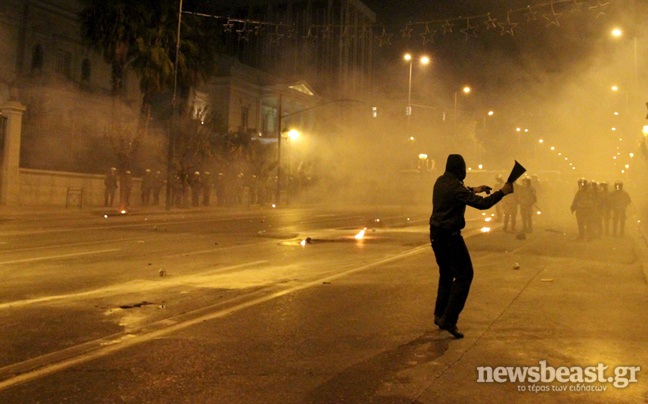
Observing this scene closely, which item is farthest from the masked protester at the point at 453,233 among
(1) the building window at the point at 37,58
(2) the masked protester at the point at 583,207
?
(1) the building window at the point at 37,58

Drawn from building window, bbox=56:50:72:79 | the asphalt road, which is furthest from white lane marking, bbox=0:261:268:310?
building window, bbox=56:50:72:79

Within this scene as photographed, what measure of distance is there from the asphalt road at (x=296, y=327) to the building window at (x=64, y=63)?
3169cm

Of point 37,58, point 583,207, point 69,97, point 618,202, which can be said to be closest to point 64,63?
point 37,58

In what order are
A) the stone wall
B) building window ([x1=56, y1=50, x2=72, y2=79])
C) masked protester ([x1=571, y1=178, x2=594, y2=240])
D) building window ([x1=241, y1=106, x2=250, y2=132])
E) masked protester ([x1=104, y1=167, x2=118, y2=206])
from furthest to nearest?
building window ([x1=241, y1=106, x2=250, y2=132])
building window ([x1=56, y1=50, x2=72, y2=79])
masked protester ([x1=104, y1=167, x2=118, y2=206])
the stone wall
masked protester ([x1=571, y1=178, x2=594, y2=240])

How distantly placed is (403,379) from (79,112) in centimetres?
3650

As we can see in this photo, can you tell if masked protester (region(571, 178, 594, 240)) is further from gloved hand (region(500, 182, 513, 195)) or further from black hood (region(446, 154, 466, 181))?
gloved hand (region(500, 182, 513, 195))

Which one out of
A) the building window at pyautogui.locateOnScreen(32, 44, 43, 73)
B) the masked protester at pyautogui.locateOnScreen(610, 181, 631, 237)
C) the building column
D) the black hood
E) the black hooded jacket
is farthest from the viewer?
the building window at pyautogui.locateOnScreen(32, 44, 43, 73)

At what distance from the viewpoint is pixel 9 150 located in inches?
1016

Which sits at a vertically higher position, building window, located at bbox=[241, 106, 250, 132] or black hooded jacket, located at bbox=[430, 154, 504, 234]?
building window, located at bbox=[241, 106, 250, 132]

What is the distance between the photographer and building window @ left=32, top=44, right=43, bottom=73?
38438mm

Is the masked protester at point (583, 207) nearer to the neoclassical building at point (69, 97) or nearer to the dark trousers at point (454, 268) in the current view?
the neoclassical building at point (69, 97)

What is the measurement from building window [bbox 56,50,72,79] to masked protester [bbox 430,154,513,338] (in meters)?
38.9

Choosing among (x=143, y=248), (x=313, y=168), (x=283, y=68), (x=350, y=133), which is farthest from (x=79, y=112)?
(x=283, y=68)

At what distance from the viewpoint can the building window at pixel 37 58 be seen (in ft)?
126
